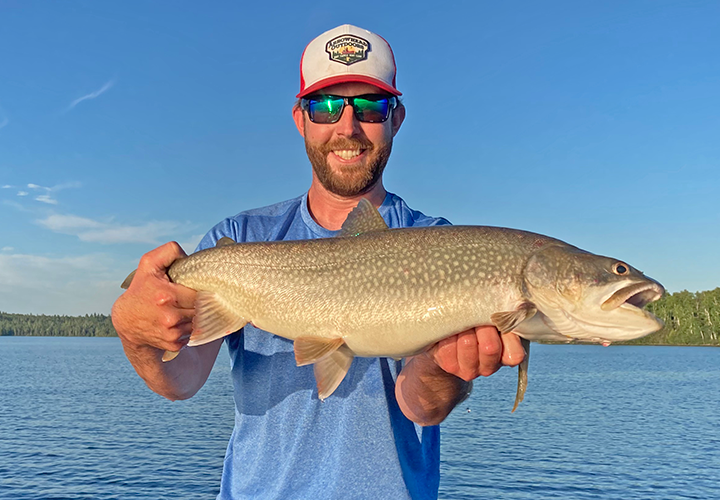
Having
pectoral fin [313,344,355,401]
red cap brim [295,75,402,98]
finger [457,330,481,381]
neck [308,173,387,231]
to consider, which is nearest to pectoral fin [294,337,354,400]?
pectoral fin [313,344,355,401]

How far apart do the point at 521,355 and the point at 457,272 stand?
0.65m

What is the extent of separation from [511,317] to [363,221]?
1236mm

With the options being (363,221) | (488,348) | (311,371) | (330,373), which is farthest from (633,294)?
(311,371)

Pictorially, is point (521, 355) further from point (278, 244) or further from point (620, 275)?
point (278, 244)

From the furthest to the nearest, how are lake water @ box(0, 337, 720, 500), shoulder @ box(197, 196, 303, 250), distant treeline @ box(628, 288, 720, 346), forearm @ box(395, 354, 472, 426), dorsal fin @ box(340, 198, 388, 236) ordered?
distant treeline @ box(628, 288, 720, 346)
lake water @ box(0, 337, 720, 500)
shoulder @ box(197, 196, 303, 250)
dorsal fin @ box(340, 198, 388, 236)
forearm @ box(395, 354, 472, 426)

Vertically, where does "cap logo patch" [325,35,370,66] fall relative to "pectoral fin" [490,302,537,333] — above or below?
above

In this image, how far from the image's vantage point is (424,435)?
4344 millimetres

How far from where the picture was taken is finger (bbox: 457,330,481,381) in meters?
3.72

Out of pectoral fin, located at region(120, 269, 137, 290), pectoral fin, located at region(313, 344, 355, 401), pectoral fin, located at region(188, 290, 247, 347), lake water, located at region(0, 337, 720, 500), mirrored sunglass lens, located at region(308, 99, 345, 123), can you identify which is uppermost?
mirrored sunglass lens, located at region(308, 99, 345, 123)

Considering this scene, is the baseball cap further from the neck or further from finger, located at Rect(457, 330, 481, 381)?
finger, located at Rect(457, 330, 481, 381)

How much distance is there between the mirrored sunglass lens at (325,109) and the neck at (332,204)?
53 centimetres

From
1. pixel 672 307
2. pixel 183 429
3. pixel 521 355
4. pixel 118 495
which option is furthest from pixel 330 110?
pixel 672 307

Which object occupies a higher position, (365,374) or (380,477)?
(365,374)

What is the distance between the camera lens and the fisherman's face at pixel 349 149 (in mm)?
4891
